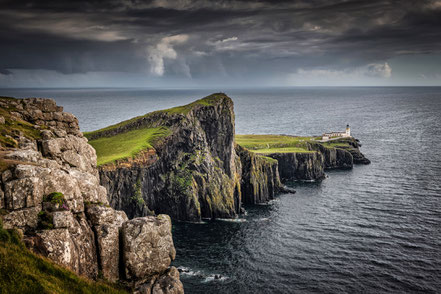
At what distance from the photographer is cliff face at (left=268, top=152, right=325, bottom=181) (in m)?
138

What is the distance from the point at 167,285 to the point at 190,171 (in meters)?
67.9

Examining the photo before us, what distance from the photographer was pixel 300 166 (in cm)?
14062

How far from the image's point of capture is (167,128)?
334 feet

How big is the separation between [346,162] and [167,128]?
94.4m

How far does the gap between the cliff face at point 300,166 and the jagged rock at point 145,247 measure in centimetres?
11501

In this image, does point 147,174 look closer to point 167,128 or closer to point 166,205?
point 166,205

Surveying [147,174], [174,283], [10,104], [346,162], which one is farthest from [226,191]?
[346,162]

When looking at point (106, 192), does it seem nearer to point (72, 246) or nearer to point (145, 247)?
point (145, 247)

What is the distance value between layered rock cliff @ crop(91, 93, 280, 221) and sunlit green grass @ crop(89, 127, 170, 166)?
187 cm

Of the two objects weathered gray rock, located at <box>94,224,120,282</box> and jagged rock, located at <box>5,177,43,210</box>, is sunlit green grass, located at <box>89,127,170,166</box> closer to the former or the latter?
weathered gray rock, located at <box>94,224,120,282</box>

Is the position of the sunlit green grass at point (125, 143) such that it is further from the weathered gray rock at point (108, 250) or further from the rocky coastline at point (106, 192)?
the weathered gray rock at point (108, 250)

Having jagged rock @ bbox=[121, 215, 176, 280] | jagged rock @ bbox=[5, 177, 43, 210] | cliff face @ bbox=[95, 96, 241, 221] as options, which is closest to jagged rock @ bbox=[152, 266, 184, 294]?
jagged rock @ bbox=[121, 215, 176, 280]

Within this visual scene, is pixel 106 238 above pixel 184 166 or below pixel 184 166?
above

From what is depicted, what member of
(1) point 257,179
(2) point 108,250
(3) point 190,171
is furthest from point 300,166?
(2) point 108,250
